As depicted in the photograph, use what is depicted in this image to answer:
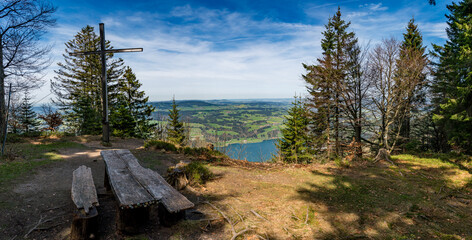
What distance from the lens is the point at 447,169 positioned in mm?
7508

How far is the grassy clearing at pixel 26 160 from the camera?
202 inches

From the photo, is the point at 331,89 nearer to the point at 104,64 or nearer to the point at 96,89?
the point at 104,64

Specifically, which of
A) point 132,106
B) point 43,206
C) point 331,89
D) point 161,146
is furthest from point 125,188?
point 132,106

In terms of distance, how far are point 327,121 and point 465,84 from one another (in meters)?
9.16

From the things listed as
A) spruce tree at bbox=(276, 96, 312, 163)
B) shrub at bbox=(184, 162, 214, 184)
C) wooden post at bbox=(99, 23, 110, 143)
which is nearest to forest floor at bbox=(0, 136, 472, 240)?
shrub at bbox=(184, 162, 214, 184)

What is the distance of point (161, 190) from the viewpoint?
3.29 metres

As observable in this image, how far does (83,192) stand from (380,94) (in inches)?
648

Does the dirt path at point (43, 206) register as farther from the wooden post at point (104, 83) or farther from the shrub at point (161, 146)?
the wooden post at point (104, 83)

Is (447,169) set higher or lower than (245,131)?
higher

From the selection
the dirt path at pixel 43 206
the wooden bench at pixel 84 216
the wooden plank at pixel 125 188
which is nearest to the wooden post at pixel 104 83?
the dirt path at pixel 43 206

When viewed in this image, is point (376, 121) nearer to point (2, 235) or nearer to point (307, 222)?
point (307, 222)

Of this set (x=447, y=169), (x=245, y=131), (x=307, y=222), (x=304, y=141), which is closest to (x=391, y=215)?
(x=307, y=222)

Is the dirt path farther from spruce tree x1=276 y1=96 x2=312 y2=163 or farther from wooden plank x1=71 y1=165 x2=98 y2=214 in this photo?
spruce tree x1=276 y1=96 x2=312 y2=163

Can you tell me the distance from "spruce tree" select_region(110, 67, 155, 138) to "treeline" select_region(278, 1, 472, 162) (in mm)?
16084
